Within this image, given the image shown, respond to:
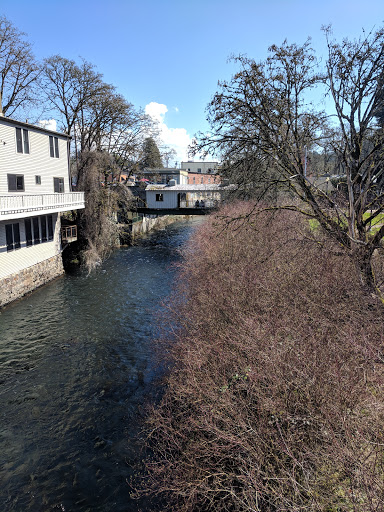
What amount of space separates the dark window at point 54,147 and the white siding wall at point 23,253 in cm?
433

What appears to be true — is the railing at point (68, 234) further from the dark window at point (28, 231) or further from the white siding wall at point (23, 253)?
the dark window at point (28, 231)

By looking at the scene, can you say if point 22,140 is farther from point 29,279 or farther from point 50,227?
point 29,279

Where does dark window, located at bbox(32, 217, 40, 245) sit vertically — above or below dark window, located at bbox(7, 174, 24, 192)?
below

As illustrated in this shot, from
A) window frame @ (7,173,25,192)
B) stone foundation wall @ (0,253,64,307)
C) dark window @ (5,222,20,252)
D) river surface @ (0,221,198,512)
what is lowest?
river surface @ (0,221,198,512)

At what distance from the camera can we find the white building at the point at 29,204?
57.8 feet

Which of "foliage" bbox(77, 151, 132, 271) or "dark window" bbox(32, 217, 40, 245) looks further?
"foliage" bbox(77, 151, 132, 271)

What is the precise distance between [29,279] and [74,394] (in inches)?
441

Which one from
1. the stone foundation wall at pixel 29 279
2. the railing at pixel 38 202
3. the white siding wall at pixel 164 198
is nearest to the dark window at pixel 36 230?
the railing at pixel 38 202

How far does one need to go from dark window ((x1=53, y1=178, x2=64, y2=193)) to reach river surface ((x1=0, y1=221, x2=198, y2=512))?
8100 millimetres

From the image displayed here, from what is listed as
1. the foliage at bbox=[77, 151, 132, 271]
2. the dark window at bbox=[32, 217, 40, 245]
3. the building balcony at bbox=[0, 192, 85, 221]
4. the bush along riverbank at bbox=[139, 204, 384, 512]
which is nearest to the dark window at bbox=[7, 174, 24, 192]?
the building balcony at bbox=[0, 192, 85, 221]

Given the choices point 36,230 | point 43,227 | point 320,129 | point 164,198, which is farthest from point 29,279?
point 164,198

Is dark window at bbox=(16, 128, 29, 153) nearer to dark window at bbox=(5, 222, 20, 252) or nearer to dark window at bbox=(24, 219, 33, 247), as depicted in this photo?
dark window at bbox=(24, 219, 33, 247)

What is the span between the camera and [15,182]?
1950cm

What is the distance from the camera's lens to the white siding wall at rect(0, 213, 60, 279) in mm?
17453
